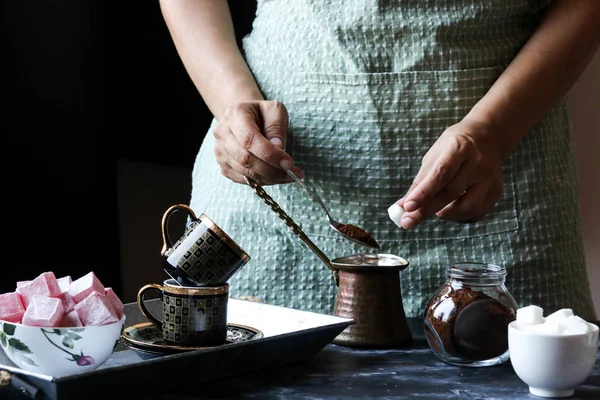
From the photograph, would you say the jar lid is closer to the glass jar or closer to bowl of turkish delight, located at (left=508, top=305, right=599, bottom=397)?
the glass jar

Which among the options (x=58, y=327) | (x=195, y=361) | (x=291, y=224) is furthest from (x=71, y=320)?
(x=291, y=224)

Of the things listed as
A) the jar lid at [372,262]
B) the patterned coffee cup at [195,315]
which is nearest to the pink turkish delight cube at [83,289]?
the patterned coffee cup at [195,315]

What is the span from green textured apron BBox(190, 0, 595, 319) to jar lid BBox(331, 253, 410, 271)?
8.7 inches

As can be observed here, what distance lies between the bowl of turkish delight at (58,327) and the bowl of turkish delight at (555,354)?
45cm

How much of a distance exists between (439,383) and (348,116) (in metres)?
0.61

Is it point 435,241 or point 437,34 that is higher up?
A: point 437,34

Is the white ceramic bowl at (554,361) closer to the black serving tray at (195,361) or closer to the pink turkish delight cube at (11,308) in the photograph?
the black serving tray at (195,361)

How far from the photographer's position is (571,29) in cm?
152

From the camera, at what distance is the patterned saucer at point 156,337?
3.59 feet

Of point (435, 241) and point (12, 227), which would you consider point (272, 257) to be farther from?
point (12, 227)

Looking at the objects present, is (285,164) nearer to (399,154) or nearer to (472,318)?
(399,154)

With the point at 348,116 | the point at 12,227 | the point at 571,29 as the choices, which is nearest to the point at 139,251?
the point at 12,227

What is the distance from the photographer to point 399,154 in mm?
1521

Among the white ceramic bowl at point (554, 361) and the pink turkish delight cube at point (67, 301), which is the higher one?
the pink turkish delight cube at point (67, 301)
